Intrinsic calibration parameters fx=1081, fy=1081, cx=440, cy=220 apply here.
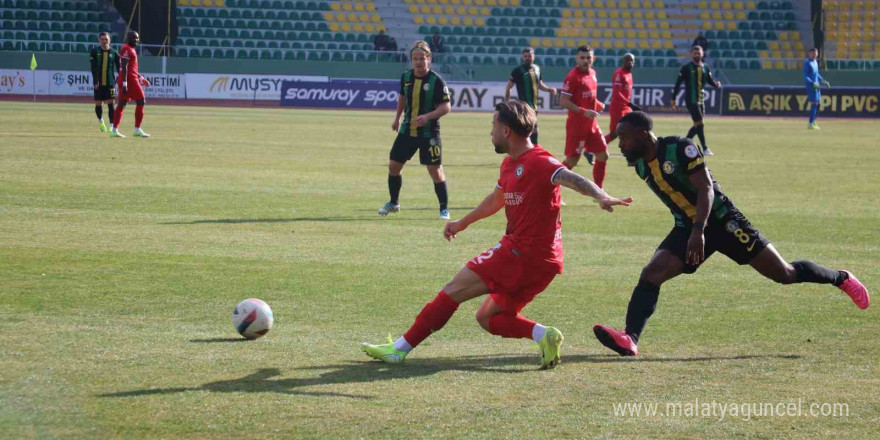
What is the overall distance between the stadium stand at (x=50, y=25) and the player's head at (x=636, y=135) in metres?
42.8

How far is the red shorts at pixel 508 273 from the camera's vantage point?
247 inches

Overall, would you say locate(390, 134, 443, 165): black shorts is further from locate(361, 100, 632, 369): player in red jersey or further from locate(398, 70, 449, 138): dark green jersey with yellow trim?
locate(361, 100, 632, 369): player in red jersey

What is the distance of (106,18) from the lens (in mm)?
48906

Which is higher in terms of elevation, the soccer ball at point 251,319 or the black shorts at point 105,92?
the soccer ball at point 251,319

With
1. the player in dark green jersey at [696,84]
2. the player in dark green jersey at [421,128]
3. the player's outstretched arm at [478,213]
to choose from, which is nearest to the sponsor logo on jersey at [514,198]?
the player's outstretched arm at [478,213]

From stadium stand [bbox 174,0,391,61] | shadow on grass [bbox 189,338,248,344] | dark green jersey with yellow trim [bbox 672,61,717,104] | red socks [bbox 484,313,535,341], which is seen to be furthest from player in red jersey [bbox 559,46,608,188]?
stadium stand [bbox 174,0,391,61]

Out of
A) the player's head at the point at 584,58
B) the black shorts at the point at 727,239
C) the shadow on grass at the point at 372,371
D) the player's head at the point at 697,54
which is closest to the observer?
the shadow on grass at the point at 372,371

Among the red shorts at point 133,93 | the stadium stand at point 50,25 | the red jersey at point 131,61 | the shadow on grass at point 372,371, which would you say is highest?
the shadow on grass at point 372,371

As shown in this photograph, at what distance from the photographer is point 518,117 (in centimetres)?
632

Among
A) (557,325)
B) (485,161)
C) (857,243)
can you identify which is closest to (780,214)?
(857,243)

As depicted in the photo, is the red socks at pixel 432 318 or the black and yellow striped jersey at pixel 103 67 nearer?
the red socks at pixel 432 318

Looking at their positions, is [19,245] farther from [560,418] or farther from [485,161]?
[485,161]

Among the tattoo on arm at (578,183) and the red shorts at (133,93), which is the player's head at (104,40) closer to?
the red shorts at (133,93)

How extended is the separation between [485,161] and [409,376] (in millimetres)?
16045
